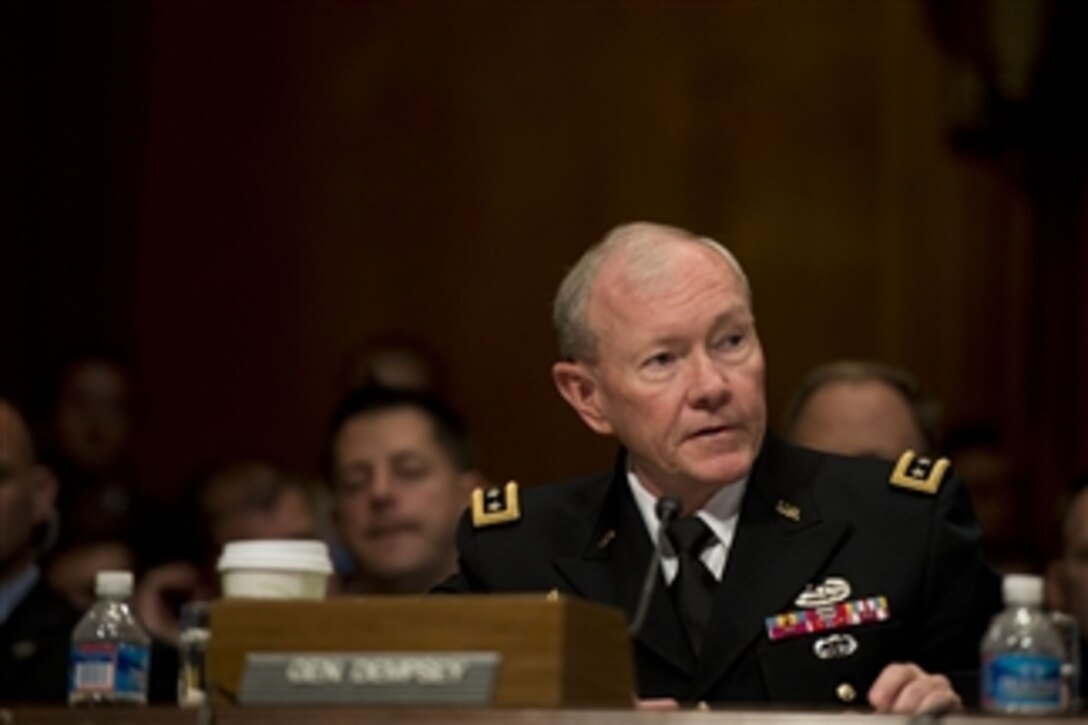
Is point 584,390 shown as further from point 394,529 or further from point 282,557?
point 394,529

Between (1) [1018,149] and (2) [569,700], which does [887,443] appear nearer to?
(2) [569,700]

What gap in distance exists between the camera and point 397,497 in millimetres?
5246

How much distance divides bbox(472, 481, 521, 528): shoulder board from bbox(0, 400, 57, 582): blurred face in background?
1556 mm

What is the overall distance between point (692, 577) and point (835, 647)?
0.25 metres

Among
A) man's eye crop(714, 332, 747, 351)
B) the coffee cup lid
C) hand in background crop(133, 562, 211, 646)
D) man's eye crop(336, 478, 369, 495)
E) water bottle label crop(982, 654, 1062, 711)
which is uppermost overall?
man's eye crop(714, 332, 747, 351)

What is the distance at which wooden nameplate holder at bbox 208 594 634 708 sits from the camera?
9.28ft

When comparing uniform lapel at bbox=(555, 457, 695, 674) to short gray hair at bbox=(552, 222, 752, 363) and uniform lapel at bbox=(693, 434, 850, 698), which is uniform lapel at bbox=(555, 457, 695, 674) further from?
short gray hair at bbox=(552, 222, 752, 363)

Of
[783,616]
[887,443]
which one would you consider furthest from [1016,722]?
[887,443]

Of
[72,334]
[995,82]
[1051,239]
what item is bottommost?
[72,334]

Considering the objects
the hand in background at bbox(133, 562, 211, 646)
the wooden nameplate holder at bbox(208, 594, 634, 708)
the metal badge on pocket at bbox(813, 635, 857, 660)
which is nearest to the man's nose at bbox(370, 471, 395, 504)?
the hand in background at bbox(133, 562, 211, 646)

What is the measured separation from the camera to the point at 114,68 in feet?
28.0

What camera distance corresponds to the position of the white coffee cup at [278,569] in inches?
128

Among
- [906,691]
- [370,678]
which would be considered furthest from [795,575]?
[370,678]

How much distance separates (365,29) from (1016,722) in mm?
6407
